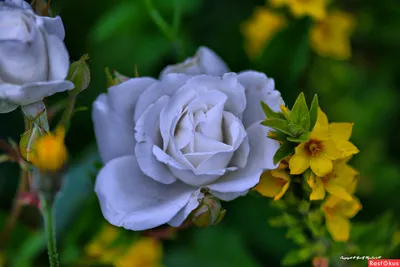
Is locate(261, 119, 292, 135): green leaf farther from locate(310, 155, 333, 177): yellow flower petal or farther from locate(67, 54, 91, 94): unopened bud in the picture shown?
locate(67, 54, 91, 94): unopened bud

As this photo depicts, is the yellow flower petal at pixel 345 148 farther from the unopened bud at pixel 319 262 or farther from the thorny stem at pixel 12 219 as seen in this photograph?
the thorny stem at pixel 12 219

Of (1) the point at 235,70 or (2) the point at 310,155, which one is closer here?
(2) the point at 310,155

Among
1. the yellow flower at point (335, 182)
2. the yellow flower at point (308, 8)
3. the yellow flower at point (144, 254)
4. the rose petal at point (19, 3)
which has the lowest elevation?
the yellow flower at point (144, 254)

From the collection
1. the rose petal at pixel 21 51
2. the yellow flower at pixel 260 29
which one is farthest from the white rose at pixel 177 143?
the yellow flower at pixel 260 29

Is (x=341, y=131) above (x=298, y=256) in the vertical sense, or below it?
above

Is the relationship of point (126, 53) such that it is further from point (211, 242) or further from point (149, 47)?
point (211, 242)

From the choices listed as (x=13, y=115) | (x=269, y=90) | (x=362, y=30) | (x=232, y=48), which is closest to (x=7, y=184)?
(x=13, y=115)

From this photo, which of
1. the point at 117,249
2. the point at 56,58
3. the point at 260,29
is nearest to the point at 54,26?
the point at 56,58

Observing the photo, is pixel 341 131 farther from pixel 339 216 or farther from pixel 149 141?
pixel 149 141
